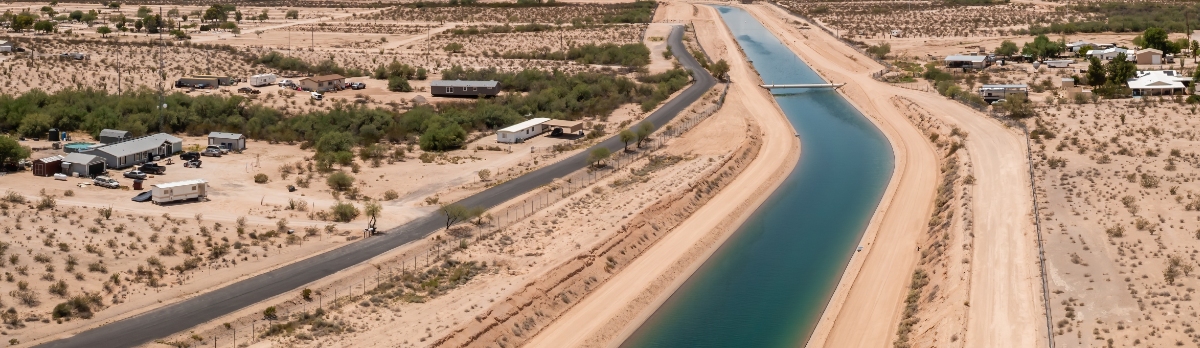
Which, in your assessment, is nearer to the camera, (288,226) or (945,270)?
(945,270)

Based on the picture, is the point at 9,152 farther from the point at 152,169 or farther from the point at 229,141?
the point at 229,141

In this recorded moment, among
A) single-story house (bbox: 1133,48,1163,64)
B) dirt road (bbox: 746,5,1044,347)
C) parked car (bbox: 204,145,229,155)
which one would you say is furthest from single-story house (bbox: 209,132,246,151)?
single-story house (bbox: 1133,48,1163,64)

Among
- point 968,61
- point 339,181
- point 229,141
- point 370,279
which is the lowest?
point 370,279

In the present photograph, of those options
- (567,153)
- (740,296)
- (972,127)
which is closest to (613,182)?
(567,153)

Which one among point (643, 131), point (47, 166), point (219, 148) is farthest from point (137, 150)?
point (643, 131)

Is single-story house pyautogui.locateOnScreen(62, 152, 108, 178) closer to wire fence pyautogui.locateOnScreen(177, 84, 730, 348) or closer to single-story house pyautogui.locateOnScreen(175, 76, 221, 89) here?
wire fence pyautogui.locateOnScreen(177, 84, 730, 348)

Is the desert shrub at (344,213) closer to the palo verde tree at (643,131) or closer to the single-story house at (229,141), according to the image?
the single-story house at (229,141)
